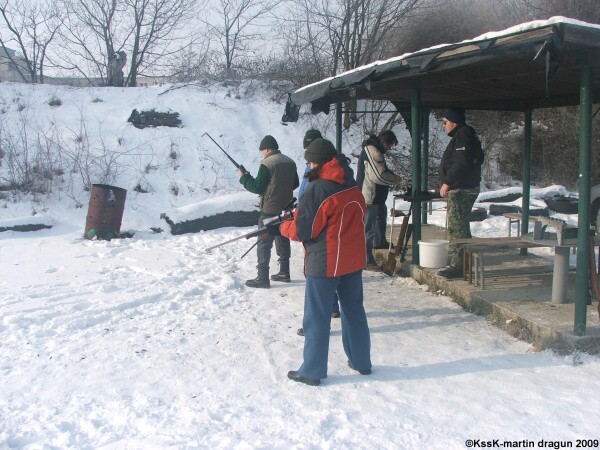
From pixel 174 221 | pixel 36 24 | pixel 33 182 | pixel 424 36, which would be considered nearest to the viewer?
pixel 174 221

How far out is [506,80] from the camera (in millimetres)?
6051

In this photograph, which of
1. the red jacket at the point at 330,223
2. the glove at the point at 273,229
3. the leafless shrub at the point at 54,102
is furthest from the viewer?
the leafless shrub at the point at 54,102

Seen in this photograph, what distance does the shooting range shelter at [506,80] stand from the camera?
380cm

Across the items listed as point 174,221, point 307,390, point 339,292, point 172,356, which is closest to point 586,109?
point 339,292

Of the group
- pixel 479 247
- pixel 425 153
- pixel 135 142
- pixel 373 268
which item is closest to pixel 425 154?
pixel 425 153

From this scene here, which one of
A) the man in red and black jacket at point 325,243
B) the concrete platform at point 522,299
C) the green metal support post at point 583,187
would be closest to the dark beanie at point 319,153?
the man in red and black jacket at point 325,243

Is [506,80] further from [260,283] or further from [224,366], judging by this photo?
[224,366]

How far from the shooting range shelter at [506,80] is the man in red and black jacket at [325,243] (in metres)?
1.56

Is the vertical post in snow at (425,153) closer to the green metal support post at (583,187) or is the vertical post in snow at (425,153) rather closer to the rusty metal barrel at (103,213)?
the green metal support post at (583,187)

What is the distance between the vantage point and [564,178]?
1496cm

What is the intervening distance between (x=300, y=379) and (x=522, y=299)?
2498 millimetres

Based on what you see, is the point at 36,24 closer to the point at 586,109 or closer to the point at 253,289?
the point at 253,289

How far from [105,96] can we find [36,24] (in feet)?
14.1

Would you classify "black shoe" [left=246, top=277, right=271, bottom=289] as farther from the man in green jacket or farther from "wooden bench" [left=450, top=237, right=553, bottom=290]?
"wooden bench" [left=450, top=237, right=553, bottom=290]
